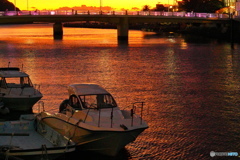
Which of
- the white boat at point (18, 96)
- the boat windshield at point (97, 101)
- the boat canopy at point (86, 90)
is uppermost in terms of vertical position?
the boat canopy at point (86, 90)

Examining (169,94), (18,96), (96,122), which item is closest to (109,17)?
(169,94)

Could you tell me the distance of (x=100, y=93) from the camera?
20.6m

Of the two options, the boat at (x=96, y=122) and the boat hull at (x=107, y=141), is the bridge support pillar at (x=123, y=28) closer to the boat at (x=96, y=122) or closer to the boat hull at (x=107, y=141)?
the boat at (x=96, y=122)

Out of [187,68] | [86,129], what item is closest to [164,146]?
[86,129]

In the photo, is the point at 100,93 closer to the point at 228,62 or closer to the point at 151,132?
the point at 151,132

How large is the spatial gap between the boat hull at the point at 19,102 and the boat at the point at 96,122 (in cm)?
661

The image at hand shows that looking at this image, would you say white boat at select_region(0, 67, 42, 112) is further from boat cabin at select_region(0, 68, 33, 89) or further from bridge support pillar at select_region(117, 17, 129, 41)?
bridge support pillar at select_region(117, 17, 129, 41)

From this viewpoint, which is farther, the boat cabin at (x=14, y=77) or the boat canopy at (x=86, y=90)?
the boat cabin at (x=14, y=77)

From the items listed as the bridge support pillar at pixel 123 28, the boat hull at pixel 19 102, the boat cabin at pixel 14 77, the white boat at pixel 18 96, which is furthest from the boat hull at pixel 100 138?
the bridge support pillar at pixel 123 28

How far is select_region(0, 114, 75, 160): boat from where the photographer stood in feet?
57.5

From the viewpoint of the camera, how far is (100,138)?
18.5 m

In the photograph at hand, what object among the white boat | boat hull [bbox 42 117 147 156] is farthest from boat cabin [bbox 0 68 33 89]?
boat hull [bbox 42 117 147 156]

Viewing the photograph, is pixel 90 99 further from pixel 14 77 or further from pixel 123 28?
pixel 123 28

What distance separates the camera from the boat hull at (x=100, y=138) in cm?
1825
